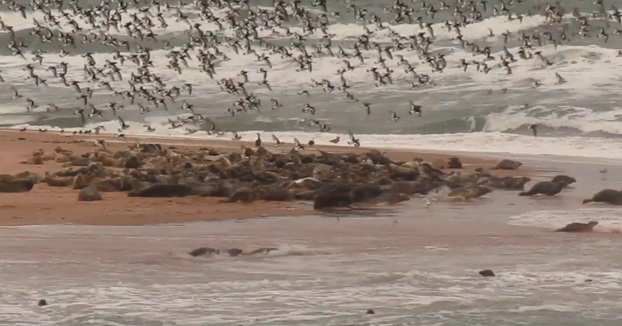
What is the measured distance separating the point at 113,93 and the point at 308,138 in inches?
435

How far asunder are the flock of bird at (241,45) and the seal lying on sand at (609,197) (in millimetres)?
9225

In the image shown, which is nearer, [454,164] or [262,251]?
[262,251]

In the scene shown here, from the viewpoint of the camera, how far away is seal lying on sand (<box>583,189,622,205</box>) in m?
10.3

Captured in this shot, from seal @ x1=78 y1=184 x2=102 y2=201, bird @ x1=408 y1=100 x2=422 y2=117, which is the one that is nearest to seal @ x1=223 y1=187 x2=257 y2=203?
seal @ x1=78 y1=184 x2=102 y2=201

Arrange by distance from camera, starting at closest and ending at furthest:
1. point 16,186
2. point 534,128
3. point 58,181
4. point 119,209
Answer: point 119,209, point 16,186, point 58,181, point 534,128

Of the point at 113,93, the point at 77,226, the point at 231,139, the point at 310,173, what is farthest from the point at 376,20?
the point at 77,226

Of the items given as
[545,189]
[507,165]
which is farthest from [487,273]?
[507,165]

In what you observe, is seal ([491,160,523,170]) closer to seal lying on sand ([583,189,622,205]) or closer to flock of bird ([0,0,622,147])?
seal lying on sand ([583,189,622,205])

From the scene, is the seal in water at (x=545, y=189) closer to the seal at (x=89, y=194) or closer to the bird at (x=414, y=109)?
the seal at (x=89, y=194)

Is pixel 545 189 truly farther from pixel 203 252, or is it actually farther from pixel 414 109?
pixel 414 109

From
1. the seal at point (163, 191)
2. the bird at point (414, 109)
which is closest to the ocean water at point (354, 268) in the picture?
the seal at point (163, 191)

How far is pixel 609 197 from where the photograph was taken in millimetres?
10352

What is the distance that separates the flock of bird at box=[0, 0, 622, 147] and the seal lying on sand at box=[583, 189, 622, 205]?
922cm

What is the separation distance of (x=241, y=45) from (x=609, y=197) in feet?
90.1
